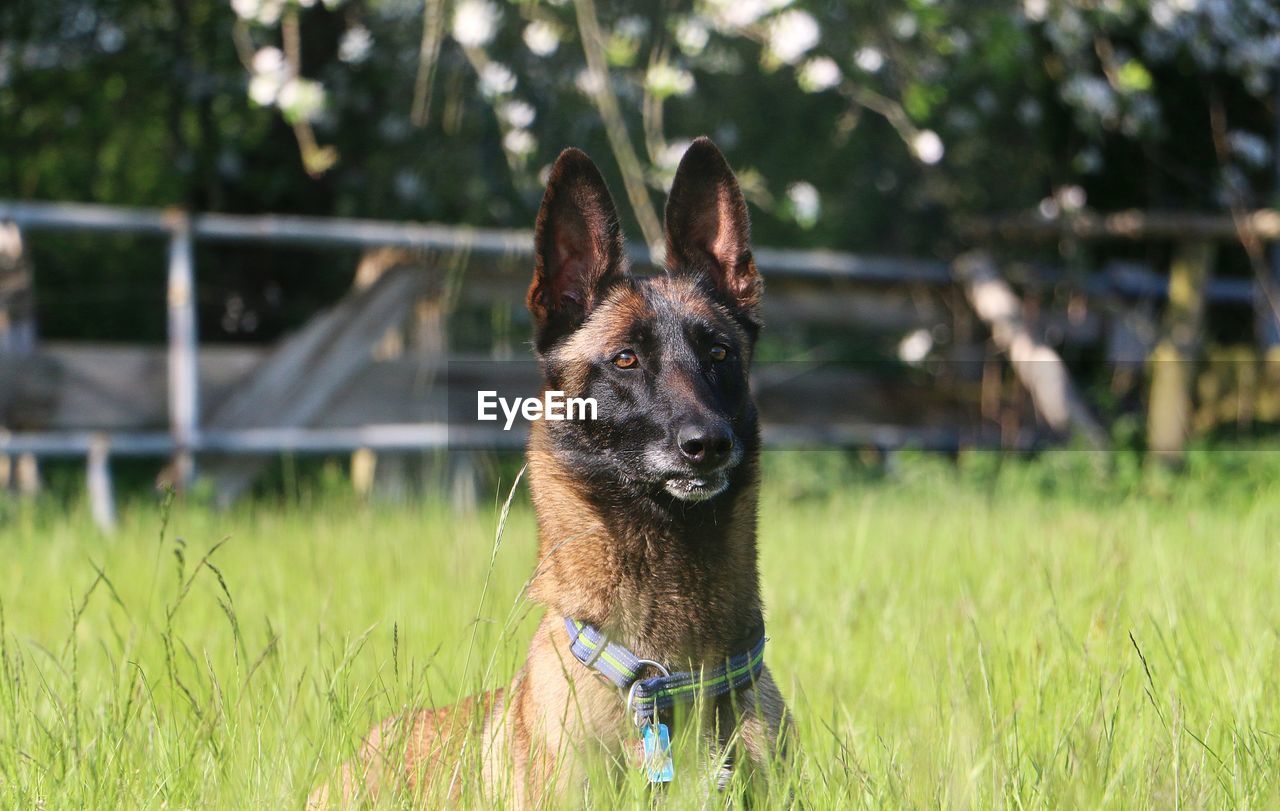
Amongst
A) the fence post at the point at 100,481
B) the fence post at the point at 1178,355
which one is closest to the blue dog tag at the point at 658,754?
the fence post at the point at 100,481

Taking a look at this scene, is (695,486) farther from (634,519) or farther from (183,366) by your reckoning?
(183,366)

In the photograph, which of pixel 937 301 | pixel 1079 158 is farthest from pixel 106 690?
pixel 1079 158

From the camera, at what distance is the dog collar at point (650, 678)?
201cm

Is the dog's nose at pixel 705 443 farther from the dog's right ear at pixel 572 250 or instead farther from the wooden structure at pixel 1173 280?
the wooden structure at pixel 1173 280

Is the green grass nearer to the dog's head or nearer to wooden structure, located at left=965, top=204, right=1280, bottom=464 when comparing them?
the dog's head

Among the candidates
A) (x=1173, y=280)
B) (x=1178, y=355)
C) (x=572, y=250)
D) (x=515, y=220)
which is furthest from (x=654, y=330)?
(x=515, y=220)

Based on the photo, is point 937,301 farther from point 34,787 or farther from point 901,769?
point 34,787

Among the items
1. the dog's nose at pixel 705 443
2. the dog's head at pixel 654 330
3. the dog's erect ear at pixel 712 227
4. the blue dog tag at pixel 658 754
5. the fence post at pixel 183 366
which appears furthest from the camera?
the fence post at pixel 183 366

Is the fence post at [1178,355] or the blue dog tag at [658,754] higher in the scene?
the fence post at [1178,355]

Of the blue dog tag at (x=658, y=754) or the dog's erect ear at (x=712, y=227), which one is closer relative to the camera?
the blue dog tag at (x=658, y=754)

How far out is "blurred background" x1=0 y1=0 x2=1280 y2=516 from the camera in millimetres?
5965

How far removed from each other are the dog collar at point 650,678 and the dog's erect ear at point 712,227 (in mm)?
822

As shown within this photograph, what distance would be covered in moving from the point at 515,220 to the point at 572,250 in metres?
7.28

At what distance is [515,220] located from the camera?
9453 millimetres
